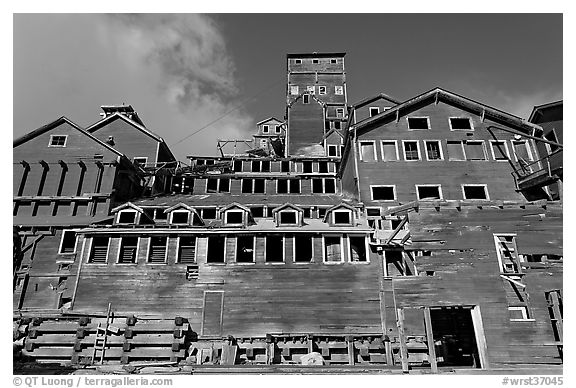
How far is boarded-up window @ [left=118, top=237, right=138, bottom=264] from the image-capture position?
29000mm

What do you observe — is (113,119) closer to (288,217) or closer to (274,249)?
(288,217)

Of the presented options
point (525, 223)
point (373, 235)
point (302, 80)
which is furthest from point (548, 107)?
point (302, 80)

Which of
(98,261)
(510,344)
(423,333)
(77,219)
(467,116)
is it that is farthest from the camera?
(467,116)

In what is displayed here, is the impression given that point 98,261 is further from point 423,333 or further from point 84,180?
point 423,333

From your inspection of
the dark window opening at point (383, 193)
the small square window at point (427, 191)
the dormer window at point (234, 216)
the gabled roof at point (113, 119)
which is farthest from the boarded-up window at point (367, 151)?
the gabled roof at point (113, 119)

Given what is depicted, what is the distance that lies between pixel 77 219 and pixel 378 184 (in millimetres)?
25287

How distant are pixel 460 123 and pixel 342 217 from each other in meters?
16.9

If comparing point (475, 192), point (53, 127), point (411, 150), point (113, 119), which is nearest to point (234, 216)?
point (411, 150)

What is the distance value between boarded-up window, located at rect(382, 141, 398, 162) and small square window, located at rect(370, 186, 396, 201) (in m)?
2.87

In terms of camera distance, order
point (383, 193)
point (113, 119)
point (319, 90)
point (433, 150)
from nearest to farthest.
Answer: point (383, 193) < point (433, 150) < point (113, 119) < point (319, 90)

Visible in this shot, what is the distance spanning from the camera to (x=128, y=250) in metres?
29.4

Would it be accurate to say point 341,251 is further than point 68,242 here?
No

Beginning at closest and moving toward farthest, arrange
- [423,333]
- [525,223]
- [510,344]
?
[510,344], [525,223], [423,333]

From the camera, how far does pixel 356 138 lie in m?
38.2
